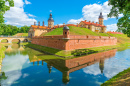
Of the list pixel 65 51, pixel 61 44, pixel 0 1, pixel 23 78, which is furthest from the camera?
pixel 61 44

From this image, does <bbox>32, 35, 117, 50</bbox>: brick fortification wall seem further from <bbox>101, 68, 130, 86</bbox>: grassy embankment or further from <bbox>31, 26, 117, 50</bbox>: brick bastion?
<bbox>101, 68, 130, 86</bbox>: grassy embankment

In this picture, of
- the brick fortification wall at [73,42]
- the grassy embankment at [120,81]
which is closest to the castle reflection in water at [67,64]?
the grassy embankment at [120,81]

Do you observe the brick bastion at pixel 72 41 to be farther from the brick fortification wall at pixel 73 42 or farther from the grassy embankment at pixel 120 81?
the grassy embankment at pixel 120 81

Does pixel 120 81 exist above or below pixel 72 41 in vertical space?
below

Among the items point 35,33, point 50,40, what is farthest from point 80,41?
point 35,33

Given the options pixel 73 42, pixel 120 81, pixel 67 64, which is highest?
pixel 73 42

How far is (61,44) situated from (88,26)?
42064 mm

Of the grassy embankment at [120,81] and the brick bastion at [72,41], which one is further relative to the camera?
the brick bastion at [72,41]

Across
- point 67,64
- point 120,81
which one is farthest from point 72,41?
point 120,81

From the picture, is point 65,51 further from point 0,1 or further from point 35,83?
point 0,1

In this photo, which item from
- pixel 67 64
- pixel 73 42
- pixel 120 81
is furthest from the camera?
pixel 73 42

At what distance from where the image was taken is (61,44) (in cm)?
2428

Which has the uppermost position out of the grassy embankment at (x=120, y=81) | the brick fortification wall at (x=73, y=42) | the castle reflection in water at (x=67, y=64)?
the brick fortification wall at (x=73, y=42)

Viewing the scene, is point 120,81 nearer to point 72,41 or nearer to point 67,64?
point 67,64
